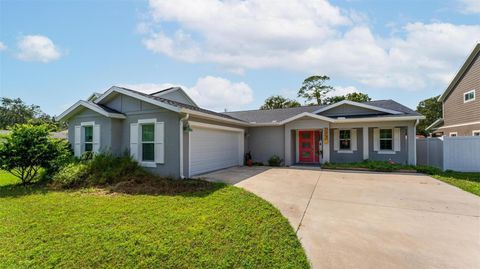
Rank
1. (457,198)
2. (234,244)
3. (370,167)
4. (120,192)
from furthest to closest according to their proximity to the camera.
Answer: (370,167), (120,192), (457,198), (234,244)

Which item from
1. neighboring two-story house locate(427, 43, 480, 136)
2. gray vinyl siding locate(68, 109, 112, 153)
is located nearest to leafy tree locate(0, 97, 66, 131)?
gray vinyl siding locate(68, 109, 112, 153)

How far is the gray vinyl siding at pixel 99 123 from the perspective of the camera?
9398 millimetres

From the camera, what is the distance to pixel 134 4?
25.1 ft

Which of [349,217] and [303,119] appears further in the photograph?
[303,119]

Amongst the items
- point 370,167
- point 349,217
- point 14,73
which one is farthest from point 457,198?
point 14,73

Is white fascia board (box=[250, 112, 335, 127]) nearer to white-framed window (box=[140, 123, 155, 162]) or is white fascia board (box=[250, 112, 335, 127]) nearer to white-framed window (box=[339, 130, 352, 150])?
white-framed window (box=[339, 130, 352, 150])

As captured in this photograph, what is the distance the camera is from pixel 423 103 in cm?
3881

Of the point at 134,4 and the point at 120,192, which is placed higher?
the point at 134,4

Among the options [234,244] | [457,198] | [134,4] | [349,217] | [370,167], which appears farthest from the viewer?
[370,167]

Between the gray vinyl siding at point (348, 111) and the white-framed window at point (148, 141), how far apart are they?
10381 millimetres

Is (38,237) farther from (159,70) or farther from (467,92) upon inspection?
(467,92)

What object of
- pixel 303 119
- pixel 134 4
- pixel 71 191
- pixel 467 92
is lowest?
pixel 71 191

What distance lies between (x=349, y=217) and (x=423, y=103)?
4605cm

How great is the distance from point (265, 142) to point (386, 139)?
667 centimetres
